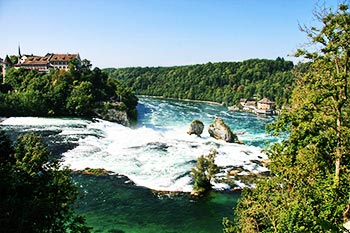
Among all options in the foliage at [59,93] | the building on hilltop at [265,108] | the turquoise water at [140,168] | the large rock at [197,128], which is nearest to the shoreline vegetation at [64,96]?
the foliage at [59,93]

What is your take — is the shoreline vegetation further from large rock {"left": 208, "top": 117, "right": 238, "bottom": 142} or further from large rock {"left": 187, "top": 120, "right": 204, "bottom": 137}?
large rock {"left": 208, "top": 117, "right": 238, "bottom": 142}

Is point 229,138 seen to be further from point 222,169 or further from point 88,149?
point 88,149

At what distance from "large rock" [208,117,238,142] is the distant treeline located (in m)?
54.8

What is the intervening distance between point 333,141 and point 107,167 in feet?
75.9

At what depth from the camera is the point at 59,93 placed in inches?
2267

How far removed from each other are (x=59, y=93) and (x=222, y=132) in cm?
2941

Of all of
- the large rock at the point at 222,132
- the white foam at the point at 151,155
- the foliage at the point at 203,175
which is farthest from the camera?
the large rock at the point at 222,132

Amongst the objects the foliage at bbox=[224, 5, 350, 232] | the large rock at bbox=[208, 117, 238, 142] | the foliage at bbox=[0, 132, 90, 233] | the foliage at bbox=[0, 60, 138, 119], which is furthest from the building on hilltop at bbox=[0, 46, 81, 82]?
the foliage at bbox=[224, 5, 350, 232]

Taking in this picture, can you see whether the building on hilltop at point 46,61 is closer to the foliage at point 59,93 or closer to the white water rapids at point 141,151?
the foliage at point 59,93

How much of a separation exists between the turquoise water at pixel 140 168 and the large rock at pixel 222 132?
1087 millimetres

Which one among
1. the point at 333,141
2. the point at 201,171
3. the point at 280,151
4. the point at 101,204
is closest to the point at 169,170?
the point at 201,171

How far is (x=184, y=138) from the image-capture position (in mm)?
45312

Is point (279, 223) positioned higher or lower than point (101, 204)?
higher

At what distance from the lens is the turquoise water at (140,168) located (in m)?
21.4
